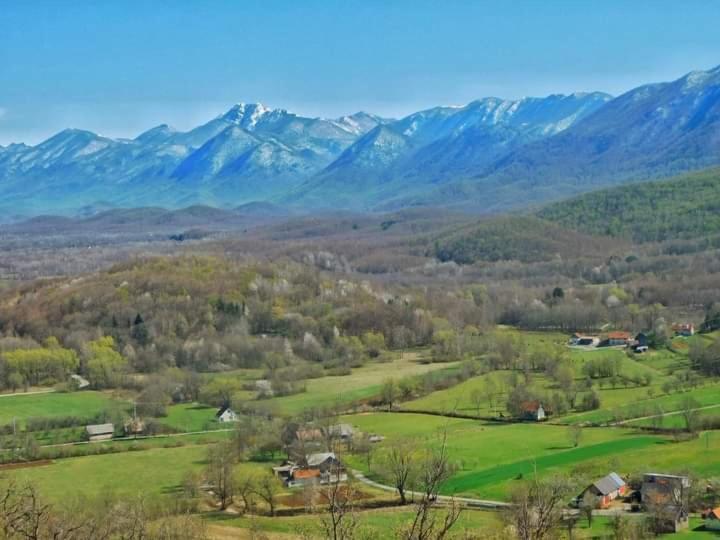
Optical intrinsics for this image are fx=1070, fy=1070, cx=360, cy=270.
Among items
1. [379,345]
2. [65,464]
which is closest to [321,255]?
[379,345]

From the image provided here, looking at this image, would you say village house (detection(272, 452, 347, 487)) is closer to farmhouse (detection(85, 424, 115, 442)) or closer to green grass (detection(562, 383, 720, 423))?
farmhouse (detection(85, 424, 115, 442))

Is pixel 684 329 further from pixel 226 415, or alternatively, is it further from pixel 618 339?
pixel 226 415

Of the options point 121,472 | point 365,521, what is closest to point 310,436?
point 121,472

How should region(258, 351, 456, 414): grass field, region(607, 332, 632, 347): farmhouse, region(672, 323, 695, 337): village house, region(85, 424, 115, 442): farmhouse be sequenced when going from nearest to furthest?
1. region(85, 424, 115, 442): farmhouse
2. region(258, 351, 456, 414): grass field
3. region(607, 332, 632, 347): farmhouse
4. region(672, 323, 695, 337): village house

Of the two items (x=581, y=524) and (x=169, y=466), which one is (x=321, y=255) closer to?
(x=169, y=466)

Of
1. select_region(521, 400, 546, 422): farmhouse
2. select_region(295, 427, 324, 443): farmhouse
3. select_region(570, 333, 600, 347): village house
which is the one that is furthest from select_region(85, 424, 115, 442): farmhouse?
select_region(570, 333, 600, 347): village house

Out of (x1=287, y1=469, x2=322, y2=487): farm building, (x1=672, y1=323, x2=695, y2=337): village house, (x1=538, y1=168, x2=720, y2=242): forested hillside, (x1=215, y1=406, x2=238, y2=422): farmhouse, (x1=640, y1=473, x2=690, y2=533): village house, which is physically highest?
(x1=538, y1=168, x2=720, y2=242): forested hillside
